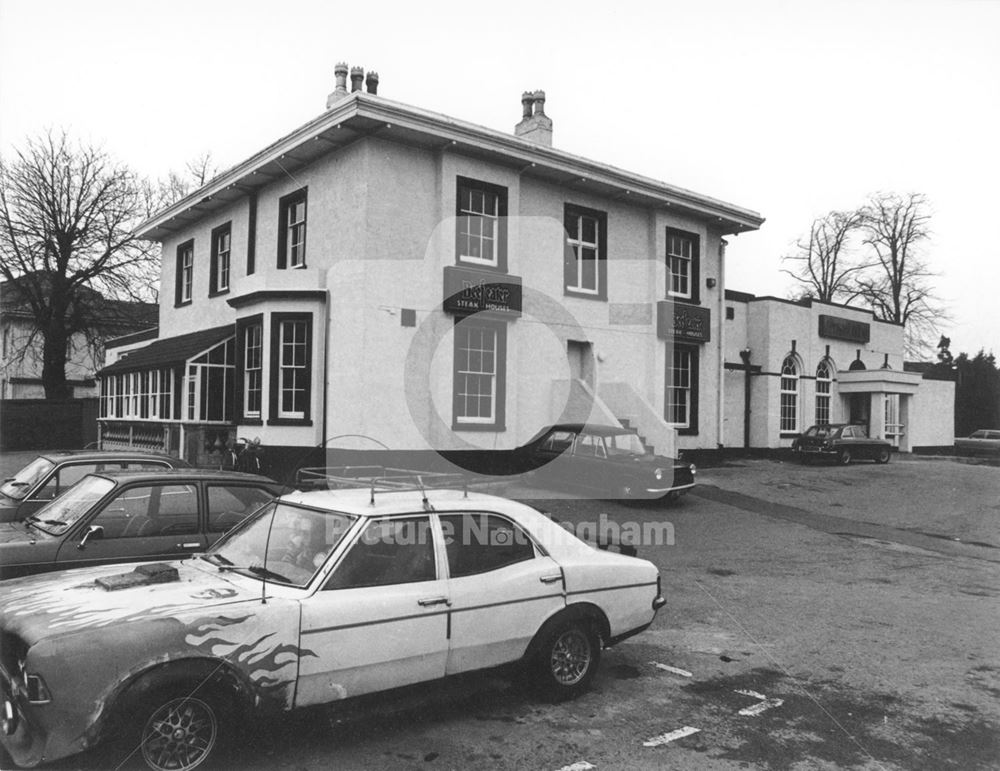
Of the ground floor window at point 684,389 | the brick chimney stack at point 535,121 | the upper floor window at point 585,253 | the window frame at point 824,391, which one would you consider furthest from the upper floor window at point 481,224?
the window frame at point 824,391

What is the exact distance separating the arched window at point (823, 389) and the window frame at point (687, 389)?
7.77 m

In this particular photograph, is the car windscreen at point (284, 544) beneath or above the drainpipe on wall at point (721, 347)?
beneath

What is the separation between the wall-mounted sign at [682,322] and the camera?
819 inches

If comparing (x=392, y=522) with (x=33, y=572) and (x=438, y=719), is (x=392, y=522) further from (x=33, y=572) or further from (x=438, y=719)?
(x=33, y=572)

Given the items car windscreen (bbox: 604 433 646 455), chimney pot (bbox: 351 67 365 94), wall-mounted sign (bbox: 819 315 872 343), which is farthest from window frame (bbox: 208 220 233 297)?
wall-mounted sign (bbox: 819 315 872 343)

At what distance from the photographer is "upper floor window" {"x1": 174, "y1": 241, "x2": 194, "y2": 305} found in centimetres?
2308

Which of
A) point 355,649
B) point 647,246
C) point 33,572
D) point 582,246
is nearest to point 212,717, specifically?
point 355,649

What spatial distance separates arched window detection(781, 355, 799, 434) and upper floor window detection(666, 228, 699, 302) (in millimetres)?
6253

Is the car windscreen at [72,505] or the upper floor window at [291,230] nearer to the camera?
the car windscreen at [72,505]

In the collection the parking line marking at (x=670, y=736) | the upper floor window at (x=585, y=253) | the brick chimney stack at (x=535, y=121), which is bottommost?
the parking line marking at (x=670, y=736)

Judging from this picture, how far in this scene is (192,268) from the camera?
22.9 m

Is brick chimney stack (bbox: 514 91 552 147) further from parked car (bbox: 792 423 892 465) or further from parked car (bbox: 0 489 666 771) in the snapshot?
parked car (bbox: 0 489 666 771)

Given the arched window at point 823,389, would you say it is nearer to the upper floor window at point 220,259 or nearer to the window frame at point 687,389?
the window frame at point 687,389

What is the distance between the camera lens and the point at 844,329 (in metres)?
28.1
